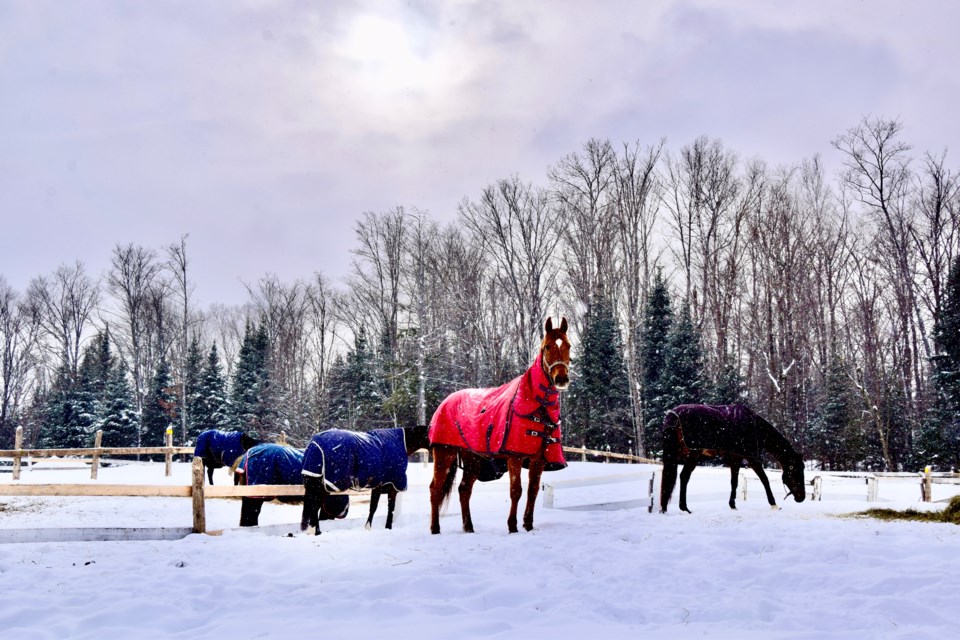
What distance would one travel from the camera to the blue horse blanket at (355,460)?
360 inches

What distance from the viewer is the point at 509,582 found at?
5.75 m

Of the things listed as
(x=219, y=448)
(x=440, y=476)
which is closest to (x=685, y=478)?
(x=440, y=476)

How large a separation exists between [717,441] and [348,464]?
5.14m

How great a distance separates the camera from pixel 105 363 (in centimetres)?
3978

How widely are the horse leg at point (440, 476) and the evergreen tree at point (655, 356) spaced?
768 inches

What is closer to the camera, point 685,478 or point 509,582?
point 509,582

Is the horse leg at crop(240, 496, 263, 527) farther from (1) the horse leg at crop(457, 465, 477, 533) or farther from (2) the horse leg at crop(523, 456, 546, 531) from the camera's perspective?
(2) the horse leg at crop(523, 456, 546, 531)

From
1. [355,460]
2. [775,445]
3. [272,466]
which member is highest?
[775,445]

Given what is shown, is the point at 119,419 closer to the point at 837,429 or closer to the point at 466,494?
the point at 466,494

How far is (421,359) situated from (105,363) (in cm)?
2244

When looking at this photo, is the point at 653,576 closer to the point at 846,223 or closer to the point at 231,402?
the point at 846,223

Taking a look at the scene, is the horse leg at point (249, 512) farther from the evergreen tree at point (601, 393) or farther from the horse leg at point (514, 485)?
the evergreen tree at point (601, 393)

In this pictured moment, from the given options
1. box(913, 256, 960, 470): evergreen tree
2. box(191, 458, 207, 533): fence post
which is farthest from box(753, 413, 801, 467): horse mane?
box(913, 256, 960, 470): evergreen tree

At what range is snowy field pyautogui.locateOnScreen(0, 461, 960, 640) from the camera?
15.3ft
